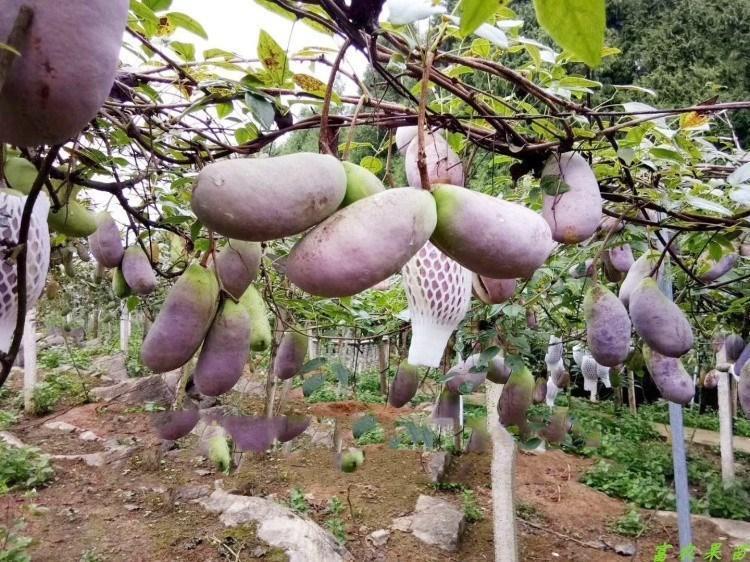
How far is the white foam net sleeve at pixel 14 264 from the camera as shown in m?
0.55

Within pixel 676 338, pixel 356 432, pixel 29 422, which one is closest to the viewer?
pixel 676 338

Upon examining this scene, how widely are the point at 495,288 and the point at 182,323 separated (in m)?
0.43

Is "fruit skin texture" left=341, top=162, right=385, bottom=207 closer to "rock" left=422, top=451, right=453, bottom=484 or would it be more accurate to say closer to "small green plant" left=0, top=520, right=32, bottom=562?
"small green plant" left=0, top=520, right=32, bottom=562

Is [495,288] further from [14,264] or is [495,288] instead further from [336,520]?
[336,520]

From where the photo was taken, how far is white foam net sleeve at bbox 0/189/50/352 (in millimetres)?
548

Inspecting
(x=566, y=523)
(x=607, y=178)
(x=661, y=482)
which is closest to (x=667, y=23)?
(x=661, y=482)

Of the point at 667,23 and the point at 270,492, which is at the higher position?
the point at 667,23

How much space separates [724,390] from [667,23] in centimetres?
681

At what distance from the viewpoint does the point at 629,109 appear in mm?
830

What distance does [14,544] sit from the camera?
2.61 meters

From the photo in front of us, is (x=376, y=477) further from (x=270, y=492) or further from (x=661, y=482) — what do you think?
(x=661, y=482)

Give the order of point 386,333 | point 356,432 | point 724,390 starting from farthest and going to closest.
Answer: point 724,390, point 386,333, point 356,432

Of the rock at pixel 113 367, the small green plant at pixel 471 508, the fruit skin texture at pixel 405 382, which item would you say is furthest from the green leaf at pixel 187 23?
the rock at pixel 113 367

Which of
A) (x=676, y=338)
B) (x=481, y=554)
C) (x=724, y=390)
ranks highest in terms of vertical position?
(x=676, y=338)
